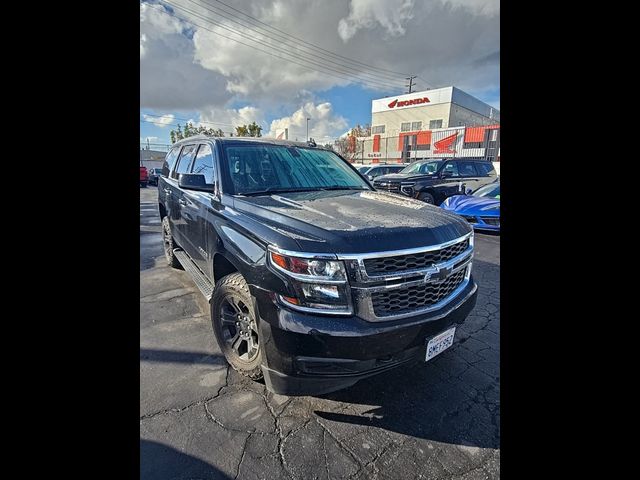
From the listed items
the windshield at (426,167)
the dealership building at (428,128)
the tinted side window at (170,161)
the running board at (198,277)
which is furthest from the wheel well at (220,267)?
the dealership building at (428,128)

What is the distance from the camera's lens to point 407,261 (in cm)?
190

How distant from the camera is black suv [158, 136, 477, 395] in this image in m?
1.75

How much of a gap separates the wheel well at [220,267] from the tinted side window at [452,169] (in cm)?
917

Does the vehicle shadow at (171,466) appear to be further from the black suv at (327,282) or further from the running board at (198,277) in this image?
the running board at (198,277)

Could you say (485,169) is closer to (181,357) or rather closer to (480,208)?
(480,208)

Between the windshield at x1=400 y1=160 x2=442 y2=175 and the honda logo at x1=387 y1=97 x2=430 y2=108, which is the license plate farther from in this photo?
the honda logo at x1=387 y1=97 x2=430 y2=108

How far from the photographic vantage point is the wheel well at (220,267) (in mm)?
2572
